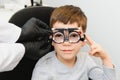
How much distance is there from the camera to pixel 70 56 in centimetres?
115

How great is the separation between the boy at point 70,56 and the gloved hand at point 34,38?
46 mm

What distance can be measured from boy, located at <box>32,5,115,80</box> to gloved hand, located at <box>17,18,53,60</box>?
0.15ft

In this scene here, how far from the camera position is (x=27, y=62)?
4.17 feet

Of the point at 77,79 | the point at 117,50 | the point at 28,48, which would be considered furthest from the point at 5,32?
the point at 117,50

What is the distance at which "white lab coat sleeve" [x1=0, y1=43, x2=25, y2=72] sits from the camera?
998 mm

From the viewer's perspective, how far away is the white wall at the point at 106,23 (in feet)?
4.96

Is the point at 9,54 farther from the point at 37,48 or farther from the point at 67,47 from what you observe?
the point at 67,47

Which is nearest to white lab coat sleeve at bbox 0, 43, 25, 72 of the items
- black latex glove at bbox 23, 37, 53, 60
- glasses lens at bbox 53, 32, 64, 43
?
black latex glove at bbox 23, 37, 53, 60

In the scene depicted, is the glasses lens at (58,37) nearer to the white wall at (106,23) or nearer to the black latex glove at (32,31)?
the black latex glove at (32,31)

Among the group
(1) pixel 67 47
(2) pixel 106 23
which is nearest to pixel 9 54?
(1) pixel 67 47

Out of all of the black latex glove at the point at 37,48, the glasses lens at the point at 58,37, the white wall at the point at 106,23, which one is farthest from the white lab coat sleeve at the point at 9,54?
the white wall at the point at 106,23

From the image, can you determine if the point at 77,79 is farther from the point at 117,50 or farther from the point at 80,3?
the point at 80,3

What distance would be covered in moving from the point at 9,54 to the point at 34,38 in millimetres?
156

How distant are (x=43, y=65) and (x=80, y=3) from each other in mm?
706
